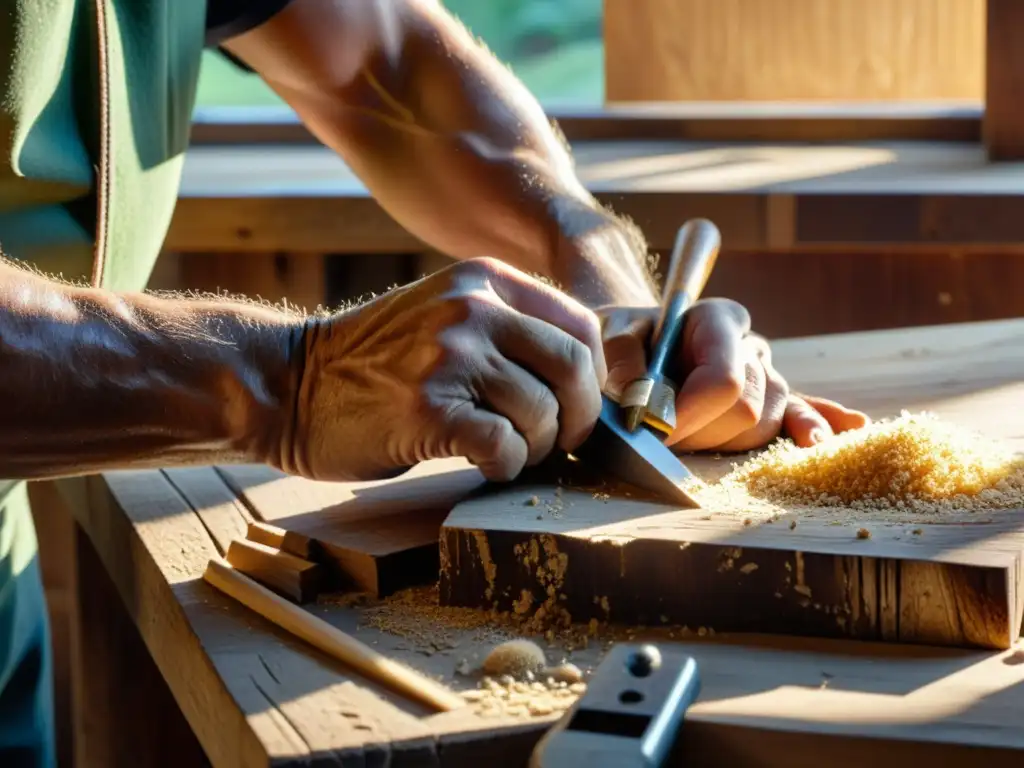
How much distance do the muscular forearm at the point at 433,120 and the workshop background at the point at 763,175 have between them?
567 mm

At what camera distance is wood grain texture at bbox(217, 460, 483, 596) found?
0.95m

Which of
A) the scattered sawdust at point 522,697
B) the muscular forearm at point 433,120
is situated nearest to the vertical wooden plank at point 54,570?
the muscular forearm at point 433,120

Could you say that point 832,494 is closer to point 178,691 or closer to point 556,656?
point 556,656

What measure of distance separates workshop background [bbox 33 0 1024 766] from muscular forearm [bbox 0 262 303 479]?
582mm

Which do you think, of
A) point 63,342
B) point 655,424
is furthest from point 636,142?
point 63,342

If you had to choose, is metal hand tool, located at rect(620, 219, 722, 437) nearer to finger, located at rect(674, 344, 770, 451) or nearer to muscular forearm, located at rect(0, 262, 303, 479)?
finger, located at rect(674, 344, 770, 451)

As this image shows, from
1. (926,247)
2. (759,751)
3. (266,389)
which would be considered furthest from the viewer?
(926,247)

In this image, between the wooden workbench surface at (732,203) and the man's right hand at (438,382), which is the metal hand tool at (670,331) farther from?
the wooden workbench surface at (732,203)

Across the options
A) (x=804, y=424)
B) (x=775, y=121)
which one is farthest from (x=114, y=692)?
(x=775, y=121)

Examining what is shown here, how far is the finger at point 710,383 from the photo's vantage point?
3.70ft

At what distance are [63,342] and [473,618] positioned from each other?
32cm

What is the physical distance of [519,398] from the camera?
970mm

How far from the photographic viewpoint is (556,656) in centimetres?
83

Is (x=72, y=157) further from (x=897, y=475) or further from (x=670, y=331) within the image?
(x=897, y=475)
